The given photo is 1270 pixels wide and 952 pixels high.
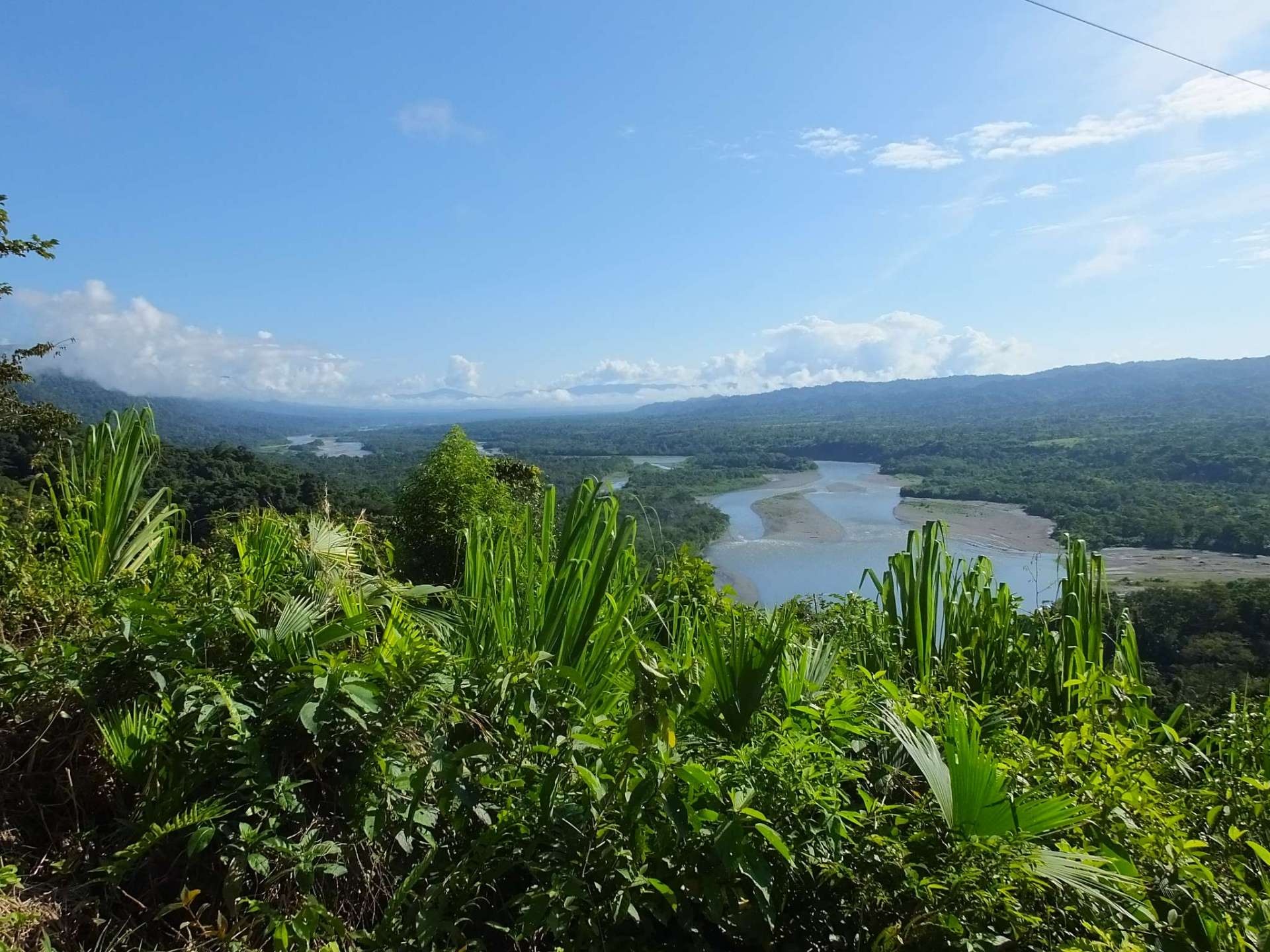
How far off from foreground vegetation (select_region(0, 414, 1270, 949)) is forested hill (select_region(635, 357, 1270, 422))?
65.4 m

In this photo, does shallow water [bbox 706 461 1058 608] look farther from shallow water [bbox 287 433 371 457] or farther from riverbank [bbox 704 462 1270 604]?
shallow water [bbox 287 433 371 457]

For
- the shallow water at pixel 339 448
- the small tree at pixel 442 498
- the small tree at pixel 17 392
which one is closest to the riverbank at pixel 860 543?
the small tree at pixel 442 498

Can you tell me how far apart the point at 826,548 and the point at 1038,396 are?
7936cm

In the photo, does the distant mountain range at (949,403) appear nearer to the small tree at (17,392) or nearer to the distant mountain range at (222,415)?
the distant mountain range at (222,415)

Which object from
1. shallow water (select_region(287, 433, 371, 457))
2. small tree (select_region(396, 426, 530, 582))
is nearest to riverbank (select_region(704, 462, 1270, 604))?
small tree (select_region(396, 426, 530, 582))

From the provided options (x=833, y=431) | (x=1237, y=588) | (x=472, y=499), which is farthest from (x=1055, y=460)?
(x=472, y=499)

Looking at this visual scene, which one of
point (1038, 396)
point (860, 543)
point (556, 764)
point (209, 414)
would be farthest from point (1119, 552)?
point (1038, 396)

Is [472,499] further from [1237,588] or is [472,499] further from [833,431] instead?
[833,431]

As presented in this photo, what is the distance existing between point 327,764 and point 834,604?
1.24 m

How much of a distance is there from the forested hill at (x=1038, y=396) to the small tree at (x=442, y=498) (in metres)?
60.7

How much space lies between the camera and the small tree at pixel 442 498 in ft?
32.8

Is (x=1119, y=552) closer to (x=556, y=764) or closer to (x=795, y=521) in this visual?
(x=795, y=521)

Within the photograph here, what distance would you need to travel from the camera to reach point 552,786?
922 mm

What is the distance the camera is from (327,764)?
1.08 m
